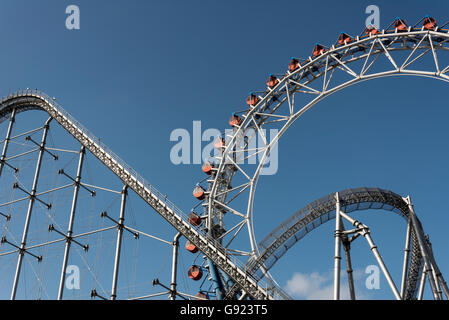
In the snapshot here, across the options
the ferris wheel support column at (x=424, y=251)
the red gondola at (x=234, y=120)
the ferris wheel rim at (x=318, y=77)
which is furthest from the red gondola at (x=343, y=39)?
the ferris wheel support column at (x=424, y=251)

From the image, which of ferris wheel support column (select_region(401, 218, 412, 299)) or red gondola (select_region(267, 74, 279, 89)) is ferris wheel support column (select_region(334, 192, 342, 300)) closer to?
ferris wheel support column (select_region(401, 218, 412, 299))

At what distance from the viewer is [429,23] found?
23031mm

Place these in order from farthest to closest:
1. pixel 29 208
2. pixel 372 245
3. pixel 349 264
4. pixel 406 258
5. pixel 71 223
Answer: pixel 29 208
pixel 71 223
pixel 406 258
pixel 349 264
pixel 372 245

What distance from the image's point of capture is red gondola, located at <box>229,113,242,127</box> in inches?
1126

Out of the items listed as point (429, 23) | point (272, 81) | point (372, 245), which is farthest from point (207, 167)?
point (429, 23)

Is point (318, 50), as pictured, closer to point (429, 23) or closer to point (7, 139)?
point (429, 23)

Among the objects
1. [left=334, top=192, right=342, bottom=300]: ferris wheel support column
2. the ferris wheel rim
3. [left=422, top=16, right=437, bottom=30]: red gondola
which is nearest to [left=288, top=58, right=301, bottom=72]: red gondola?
the ferris wheel rim

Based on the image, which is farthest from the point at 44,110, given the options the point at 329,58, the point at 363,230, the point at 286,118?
the point at 363,230

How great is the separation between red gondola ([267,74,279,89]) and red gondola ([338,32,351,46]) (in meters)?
3.75

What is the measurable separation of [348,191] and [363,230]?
2381mm

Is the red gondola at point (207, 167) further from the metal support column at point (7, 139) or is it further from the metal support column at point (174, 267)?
the metal support column at point (7, 139)

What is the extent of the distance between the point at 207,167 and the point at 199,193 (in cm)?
164

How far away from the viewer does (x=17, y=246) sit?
24000mm
